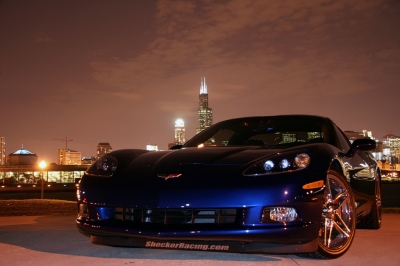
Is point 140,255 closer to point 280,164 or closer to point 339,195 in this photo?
point 280,164

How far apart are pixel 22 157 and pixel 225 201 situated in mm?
165208

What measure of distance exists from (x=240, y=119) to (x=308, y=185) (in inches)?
92.6

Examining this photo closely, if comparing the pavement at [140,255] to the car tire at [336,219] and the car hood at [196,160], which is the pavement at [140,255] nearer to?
the car tire at [336,219]

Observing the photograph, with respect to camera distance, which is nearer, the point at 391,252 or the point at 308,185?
the point at 308,185

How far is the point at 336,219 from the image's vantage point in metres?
3.70

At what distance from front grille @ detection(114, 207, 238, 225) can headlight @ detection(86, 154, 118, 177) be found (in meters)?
0.51

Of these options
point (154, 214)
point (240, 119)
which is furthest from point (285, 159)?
point (240, 119)

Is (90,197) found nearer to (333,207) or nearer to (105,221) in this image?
(105,221)

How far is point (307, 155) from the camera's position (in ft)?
11.2

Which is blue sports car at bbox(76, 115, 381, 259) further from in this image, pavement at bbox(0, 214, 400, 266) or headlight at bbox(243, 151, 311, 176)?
pavement at bbox(0, 214, 400, 266)

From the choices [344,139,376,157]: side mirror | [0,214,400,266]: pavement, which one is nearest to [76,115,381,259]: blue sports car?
[0,214,400,266]: pavement

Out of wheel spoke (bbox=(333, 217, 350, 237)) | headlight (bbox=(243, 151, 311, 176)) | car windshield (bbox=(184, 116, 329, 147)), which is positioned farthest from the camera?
car windshield (bbox=(184, 116, 329, 147))

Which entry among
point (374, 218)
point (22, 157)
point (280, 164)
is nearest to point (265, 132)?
point (374, 218)

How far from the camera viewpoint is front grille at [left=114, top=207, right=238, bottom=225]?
10.3 ft
